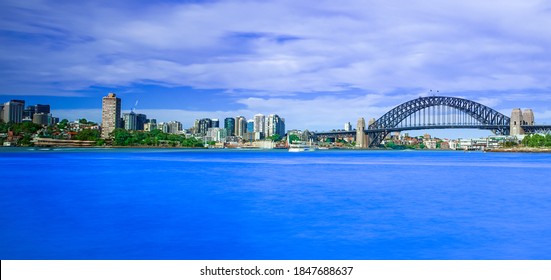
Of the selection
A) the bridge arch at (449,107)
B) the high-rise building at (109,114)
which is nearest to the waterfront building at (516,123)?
the bridge arch at (449,107)

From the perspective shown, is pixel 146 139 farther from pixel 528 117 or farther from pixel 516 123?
pixel 528 117

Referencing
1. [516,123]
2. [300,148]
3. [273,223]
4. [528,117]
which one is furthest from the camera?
[300,148]

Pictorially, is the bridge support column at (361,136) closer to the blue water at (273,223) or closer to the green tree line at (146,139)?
the green tree line at (146,139)

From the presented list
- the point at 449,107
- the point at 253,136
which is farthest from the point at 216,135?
the point at 449,107

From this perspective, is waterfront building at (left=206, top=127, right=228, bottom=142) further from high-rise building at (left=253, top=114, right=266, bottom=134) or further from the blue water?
the blue water

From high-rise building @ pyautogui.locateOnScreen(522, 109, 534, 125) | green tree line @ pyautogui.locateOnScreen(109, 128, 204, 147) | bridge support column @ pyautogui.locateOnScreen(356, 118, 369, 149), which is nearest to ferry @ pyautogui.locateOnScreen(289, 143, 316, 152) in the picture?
bridge support column @ pyautogui.locateOnScreen(356, 118, 369, 149)
